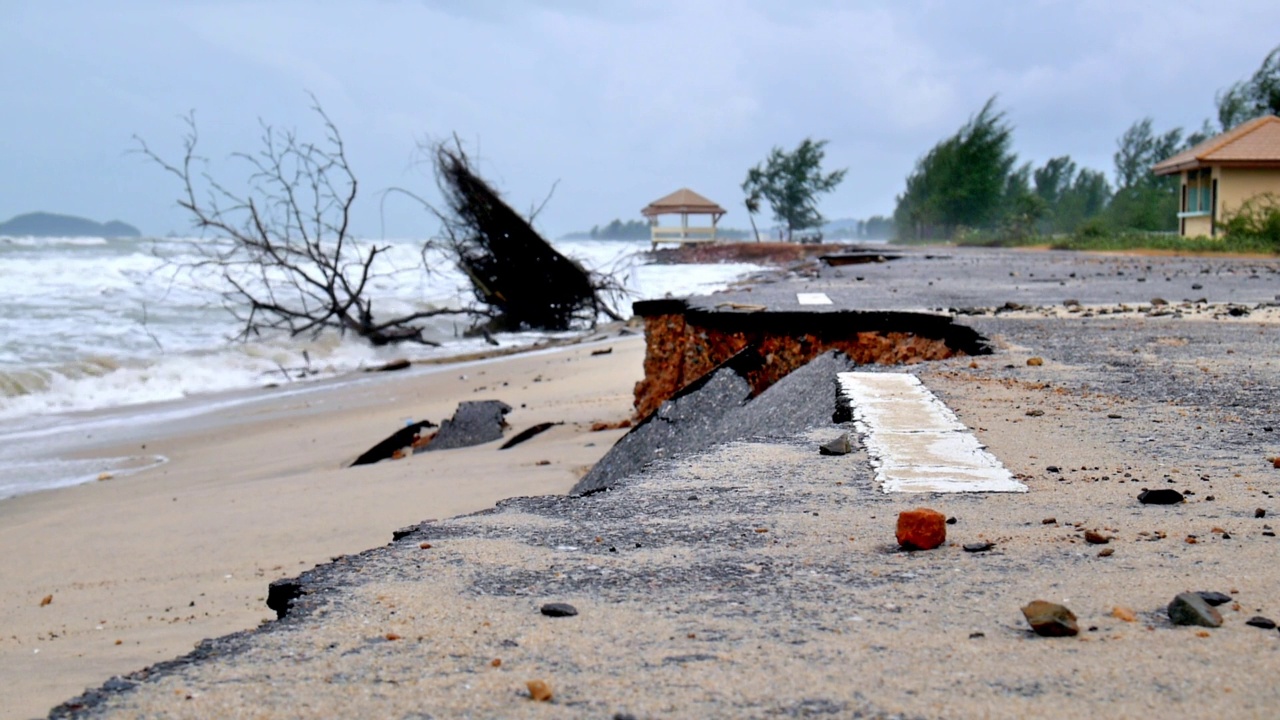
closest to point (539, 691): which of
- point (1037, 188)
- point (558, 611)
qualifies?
point (558, 611)

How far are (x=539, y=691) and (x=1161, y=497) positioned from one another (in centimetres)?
183

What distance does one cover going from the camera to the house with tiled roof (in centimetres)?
3019

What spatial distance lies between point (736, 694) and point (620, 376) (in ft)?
29.7

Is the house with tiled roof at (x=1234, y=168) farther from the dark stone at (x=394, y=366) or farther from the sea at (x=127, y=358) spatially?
the dark stone at (x=394, y=366)

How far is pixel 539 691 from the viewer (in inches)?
68.6

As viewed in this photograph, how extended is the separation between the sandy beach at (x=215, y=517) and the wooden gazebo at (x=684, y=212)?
5039cm

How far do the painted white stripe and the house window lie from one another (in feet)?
101

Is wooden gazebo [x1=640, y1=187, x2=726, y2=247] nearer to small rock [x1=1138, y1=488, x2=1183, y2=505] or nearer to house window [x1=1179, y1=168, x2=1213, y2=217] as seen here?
house window [x1=1179, y1=168, x2=1213, y2=217]

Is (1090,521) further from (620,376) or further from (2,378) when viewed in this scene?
(2,378)

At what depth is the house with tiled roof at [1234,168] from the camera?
3019 centimetres

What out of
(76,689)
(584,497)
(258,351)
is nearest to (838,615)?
(584,497)

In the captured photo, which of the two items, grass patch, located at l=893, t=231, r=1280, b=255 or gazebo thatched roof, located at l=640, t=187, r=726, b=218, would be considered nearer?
grass patch, located at l=893, t=231, r=1280, b=255

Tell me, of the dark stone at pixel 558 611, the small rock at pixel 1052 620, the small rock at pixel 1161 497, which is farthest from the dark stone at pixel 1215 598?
the dark stone at pixel 558 611

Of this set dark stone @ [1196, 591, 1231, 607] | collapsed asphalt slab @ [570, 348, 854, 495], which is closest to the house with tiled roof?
collapsed asphalt slab @ [570, 348, 854, 495]
